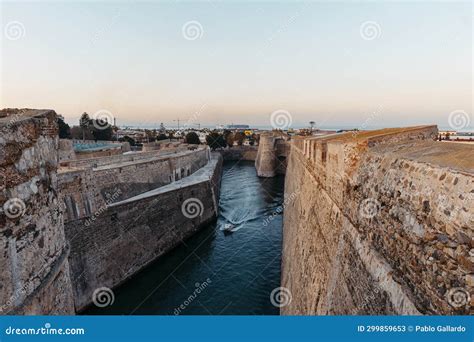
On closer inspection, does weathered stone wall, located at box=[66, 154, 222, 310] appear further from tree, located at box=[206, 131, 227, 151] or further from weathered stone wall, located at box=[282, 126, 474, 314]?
tree, located at box=[206, 131, 227, 151]

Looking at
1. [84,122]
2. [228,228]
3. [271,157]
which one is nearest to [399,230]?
[228,228]

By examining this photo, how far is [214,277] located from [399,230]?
13385mm

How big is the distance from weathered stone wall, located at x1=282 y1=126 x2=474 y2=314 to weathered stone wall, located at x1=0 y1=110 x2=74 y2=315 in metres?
3.33

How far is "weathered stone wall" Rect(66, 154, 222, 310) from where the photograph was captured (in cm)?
1194

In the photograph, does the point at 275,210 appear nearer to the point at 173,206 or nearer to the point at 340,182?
the point at 173,206

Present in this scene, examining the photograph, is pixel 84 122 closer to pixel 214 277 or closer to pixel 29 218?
pixel 214 277

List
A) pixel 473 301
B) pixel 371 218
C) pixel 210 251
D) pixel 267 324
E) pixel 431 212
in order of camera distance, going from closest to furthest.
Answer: pixel 473 301 → pixel 431 212 → pixel 267 324 → pixel 371 218 → pixel 210 251

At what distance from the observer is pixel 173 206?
1836 centimetres

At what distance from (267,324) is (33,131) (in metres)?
2.77

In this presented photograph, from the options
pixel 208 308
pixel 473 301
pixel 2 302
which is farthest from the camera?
pixel 208 308

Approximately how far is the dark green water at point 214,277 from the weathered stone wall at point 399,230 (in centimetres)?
830

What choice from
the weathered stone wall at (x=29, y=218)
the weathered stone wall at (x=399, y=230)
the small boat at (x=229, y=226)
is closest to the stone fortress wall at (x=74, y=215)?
the weathered stone wall at (x=29, y=218)

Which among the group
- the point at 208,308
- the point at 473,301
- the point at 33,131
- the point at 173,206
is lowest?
the point at 208,308

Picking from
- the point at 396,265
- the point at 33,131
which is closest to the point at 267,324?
the point at 396,265
